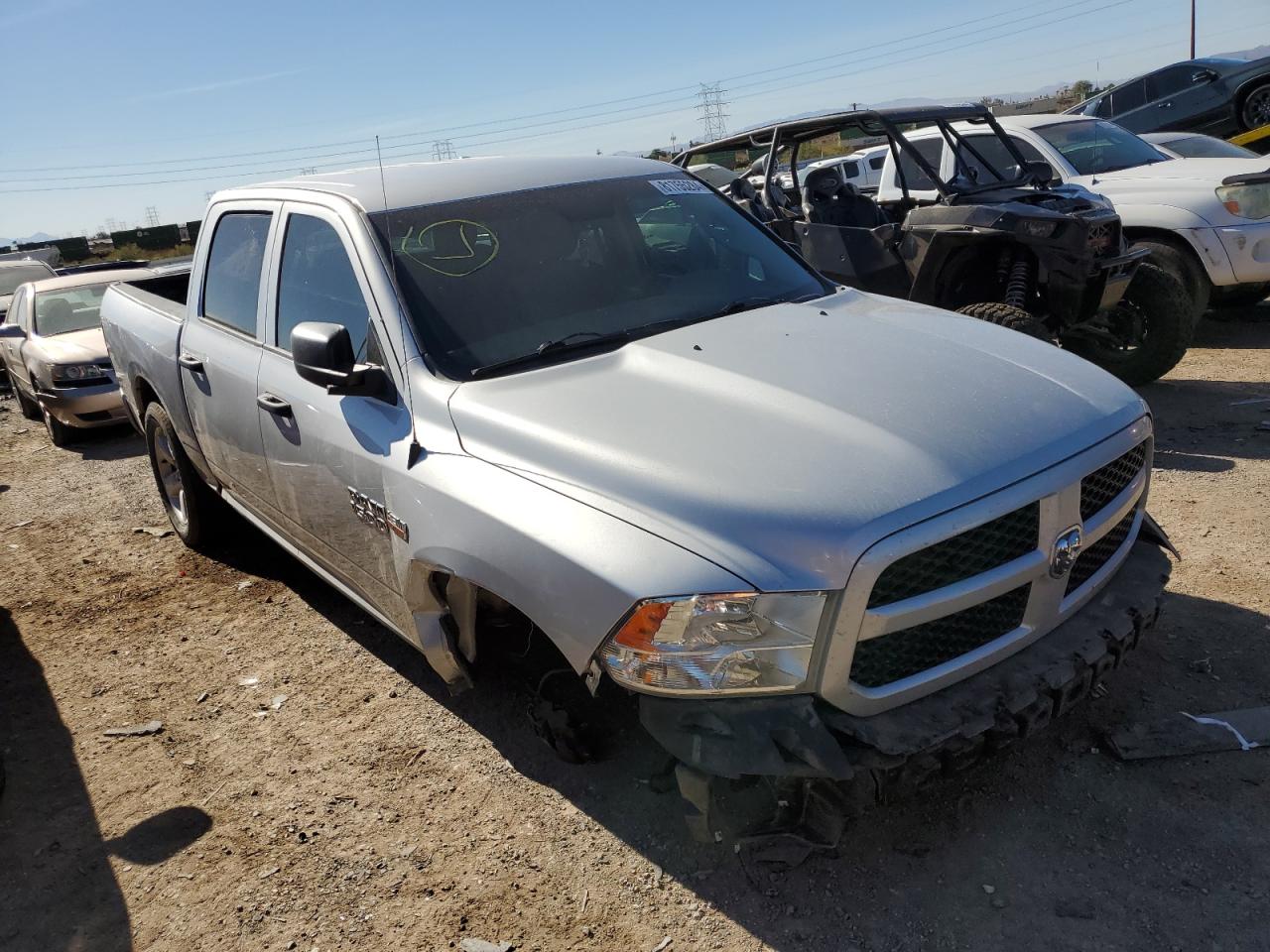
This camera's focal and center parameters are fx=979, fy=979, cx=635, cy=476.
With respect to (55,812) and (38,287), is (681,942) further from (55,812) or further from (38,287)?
(38,287)

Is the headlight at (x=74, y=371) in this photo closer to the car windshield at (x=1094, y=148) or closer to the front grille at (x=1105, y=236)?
the front grille at (x=1105, y=236)

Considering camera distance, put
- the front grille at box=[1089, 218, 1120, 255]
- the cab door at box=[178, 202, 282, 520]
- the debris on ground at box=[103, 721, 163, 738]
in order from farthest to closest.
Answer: the front grille at box=[1089, 218, 1120, 255], the cab door at box=[178, 202, 282, 520], the debris on ground at box=[103, 721, 163, 738]

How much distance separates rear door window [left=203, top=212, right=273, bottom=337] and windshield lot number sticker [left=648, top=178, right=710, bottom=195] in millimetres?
1591

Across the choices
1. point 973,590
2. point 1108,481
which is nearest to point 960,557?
point 973,590

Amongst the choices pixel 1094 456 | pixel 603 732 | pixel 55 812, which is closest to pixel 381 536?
pixel 603 732

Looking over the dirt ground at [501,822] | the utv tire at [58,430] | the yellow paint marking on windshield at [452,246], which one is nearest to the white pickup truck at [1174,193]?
the dirt ground at [501,822]

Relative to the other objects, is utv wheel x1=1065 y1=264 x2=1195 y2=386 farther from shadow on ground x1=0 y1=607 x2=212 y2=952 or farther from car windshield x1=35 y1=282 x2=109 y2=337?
car windshield x1=35 y1=282 x2=109 y2=337

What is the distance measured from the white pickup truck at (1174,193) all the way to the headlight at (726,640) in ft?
19.9

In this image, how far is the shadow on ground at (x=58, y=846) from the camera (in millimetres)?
2832

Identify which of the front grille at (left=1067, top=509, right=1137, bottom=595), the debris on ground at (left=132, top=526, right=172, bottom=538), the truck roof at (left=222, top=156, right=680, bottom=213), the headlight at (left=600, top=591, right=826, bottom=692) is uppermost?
the truck roof at (left=222, top=156, right=680, bottom=213)

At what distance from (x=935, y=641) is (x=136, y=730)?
318 centimetres

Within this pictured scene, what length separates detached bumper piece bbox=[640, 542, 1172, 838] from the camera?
2.21 meters

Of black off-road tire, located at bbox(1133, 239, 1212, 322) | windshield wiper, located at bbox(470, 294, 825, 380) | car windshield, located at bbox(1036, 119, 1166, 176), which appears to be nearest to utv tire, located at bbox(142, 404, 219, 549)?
windshield wiper, located at bbox(470, 294, 825, 380)

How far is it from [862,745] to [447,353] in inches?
66.9
